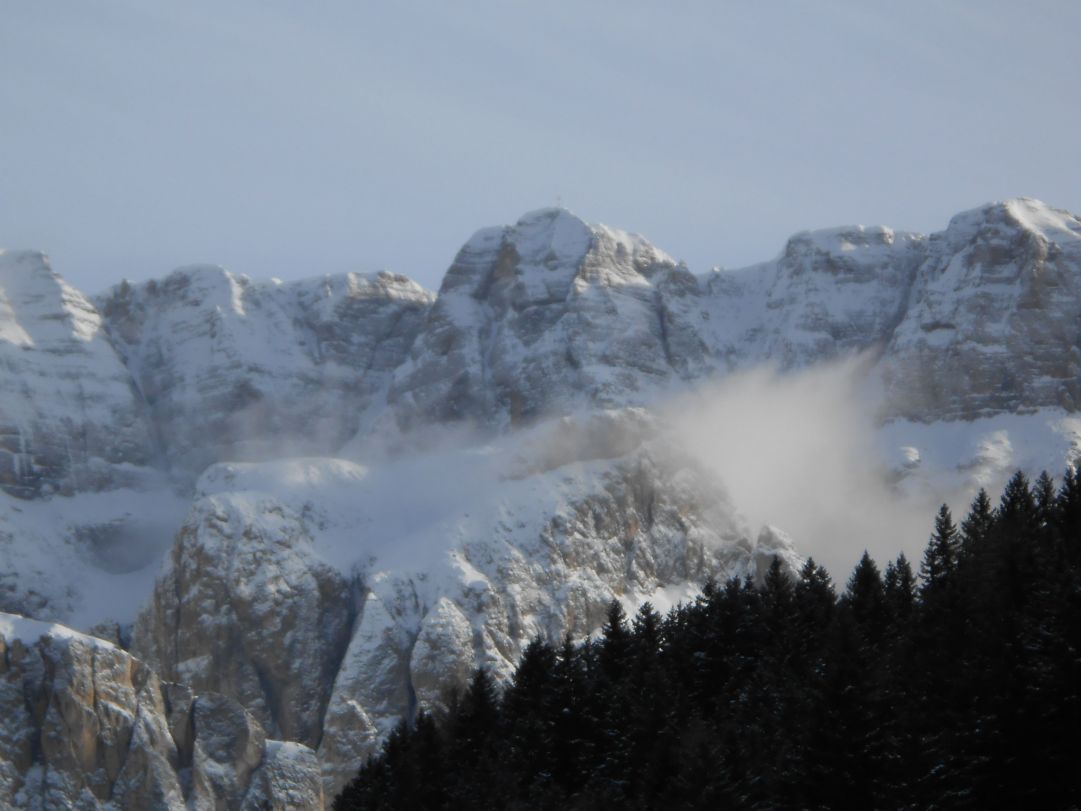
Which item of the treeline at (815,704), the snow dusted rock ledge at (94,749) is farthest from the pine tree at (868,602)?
the snow dusted rock ledge at (94,749)

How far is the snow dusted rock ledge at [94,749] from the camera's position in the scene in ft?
624

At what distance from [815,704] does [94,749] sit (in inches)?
4622

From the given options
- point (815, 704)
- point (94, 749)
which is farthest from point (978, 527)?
point (94, 749)

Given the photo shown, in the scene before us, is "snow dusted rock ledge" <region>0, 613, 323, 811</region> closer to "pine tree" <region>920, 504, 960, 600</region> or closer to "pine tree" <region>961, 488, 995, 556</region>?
"pine tree" <region>920, 504, 960, 600</region>

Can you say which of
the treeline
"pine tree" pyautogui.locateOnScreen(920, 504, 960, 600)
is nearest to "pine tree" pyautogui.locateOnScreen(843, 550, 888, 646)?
the treeline

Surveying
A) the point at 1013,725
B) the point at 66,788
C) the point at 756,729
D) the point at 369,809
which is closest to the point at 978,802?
the point at 1013,725

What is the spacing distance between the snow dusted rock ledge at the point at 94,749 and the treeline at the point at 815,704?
182ft

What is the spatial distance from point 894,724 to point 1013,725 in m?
4.04

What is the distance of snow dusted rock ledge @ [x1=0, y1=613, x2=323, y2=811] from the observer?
19012cm

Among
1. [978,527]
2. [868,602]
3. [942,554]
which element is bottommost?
[868,602]

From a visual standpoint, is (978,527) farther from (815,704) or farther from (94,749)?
(94,749)

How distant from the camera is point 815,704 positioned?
85.8m

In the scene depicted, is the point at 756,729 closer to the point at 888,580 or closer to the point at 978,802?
the point at 978,802

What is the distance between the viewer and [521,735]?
120125 mm
